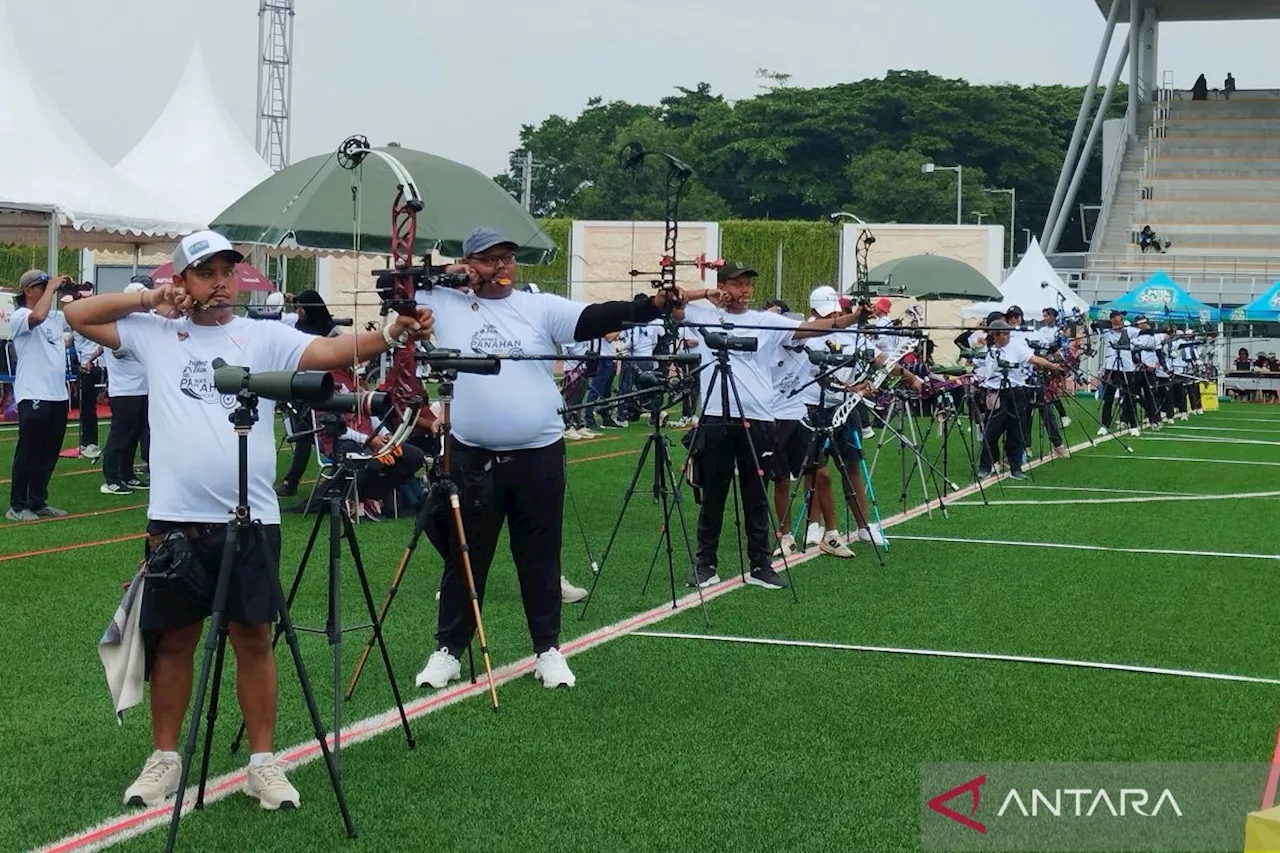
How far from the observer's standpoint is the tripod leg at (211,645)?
4.82 metres

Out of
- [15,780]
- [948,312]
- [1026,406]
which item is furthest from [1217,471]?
[948,312]

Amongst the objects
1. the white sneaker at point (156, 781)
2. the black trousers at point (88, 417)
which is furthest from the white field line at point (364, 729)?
the black trousers at point (88, 417)

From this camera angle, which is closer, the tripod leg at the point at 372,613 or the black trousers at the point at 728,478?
the tripod leg at the point at 372,613

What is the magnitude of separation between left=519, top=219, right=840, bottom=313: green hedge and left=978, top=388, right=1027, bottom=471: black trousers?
94.3 ft

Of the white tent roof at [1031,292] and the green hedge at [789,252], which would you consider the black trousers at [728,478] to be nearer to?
the white tent roof at [1031,292]

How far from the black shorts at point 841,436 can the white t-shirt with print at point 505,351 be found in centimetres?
455

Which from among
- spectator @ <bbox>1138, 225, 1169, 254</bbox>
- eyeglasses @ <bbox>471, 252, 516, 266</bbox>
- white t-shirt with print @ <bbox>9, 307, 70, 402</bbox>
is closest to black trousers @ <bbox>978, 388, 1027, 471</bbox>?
white t-shirt with print @ <bbox>9, 307, 70, 402</bbox>

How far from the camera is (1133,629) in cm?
880

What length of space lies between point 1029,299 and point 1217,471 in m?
17.3

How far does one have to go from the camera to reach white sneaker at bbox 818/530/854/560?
37.5 feet

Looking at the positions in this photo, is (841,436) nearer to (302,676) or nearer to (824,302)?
(824,302)

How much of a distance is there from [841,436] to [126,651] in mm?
7093

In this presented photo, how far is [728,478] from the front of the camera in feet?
33.7

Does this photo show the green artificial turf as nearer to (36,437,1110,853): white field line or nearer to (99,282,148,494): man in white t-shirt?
(36,437,1110,853): white field line
